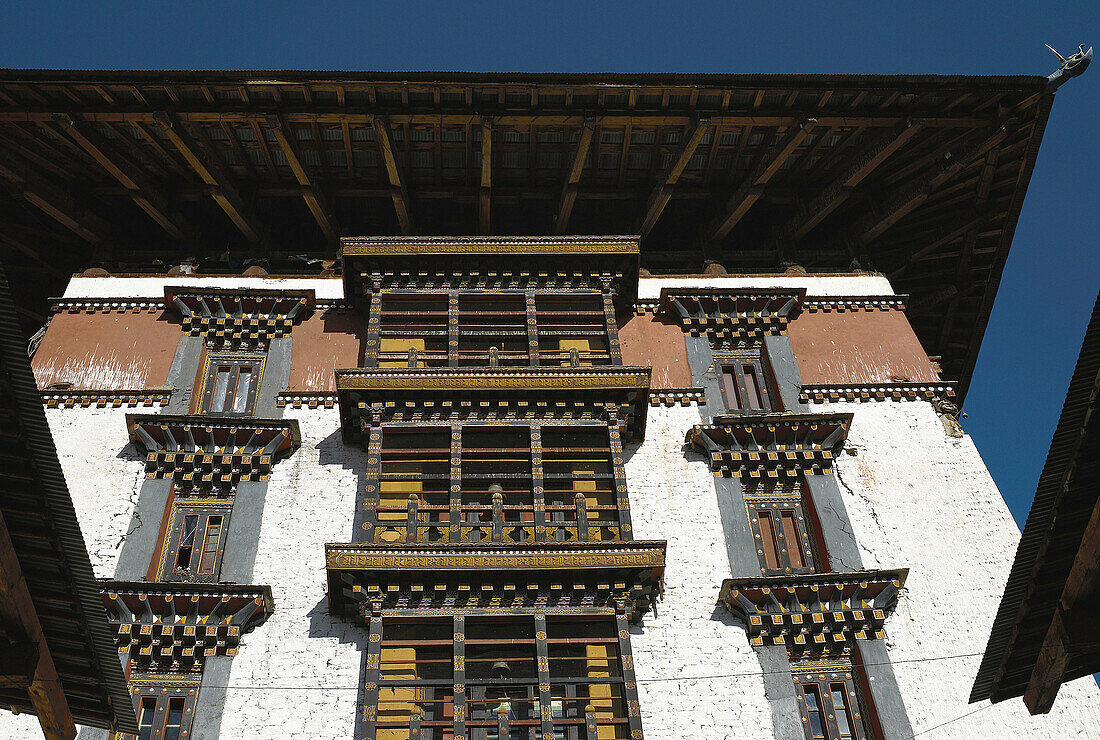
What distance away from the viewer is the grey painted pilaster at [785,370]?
17375mm

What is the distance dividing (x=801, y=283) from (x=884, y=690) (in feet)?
26.5

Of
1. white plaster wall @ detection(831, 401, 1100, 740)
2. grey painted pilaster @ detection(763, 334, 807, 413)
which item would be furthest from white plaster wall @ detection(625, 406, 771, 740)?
white plaster wall @ detection(831, 401, 1100, 740)

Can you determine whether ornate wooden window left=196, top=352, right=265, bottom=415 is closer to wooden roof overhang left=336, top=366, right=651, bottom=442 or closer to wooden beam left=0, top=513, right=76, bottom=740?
wooden roof overhang left=336, top=366, right=651, bottom=442

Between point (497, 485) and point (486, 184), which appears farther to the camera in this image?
point (486, 184)

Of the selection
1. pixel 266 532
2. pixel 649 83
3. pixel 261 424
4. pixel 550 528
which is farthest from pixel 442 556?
pixel 649 83

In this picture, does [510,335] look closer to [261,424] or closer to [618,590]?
[261,424]

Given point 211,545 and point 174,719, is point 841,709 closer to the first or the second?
point 174,719

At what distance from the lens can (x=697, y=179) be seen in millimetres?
20359

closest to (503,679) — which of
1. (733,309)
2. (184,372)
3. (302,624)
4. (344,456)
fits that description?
(302,624)

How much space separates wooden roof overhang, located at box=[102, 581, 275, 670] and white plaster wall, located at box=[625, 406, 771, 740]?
4796 mm

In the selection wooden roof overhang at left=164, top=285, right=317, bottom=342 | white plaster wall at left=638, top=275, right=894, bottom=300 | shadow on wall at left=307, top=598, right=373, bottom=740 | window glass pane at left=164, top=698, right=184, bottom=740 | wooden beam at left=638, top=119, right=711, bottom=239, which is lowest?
window glass pane at left=164, top=698, right=184, bottom=740

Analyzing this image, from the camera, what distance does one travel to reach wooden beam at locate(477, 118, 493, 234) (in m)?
18.3

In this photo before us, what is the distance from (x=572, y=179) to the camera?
19047mm

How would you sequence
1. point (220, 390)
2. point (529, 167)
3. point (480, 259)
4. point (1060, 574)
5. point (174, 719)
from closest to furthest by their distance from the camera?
point (1060, 574) → point (174, 719) → point (220, 390) → point (480, 259) → point (529, 167)
